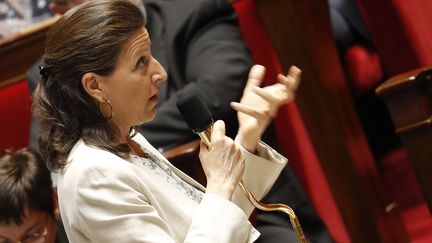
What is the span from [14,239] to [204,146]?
15.2 inches

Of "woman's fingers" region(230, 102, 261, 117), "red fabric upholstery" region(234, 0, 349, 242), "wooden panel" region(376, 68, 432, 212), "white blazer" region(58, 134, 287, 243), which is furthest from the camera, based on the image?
"red fabric upholstery" region(234, 0, 349, 242)

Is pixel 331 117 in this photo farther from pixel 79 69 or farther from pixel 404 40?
pixel 79 69

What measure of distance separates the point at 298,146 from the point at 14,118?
1.51 feet

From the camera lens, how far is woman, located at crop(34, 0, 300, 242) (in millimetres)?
641

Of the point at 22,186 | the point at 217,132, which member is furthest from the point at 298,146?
the point at 217,132

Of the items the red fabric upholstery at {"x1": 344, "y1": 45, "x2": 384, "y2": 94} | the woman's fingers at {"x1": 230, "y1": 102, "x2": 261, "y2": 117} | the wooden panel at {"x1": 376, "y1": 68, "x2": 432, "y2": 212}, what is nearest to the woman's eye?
the woman's fingers at {"x1": 230, "y1": 102, "x2": 261, "y2": 117}

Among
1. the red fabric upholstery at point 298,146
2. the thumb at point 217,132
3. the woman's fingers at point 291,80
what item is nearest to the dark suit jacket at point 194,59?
the red fabric upholstery at point 298,146

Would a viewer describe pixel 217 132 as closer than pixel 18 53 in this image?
Yes

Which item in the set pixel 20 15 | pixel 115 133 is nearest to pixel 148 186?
pixel 115 133

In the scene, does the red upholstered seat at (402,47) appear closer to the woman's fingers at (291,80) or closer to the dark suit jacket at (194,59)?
the dark suit jacket at (194,59)

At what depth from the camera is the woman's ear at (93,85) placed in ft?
2.24

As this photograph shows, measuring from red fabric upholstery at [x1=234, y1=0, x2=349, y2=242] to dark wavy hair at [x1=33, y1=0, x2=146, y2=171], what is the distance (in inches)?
20.1

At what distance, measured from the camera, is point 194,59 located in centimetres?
117

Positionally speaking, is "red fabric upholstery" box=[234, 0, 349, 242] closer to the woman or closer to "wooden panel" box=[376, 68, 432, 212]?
"wooden panel" box=[376, 68, 432, 212]
